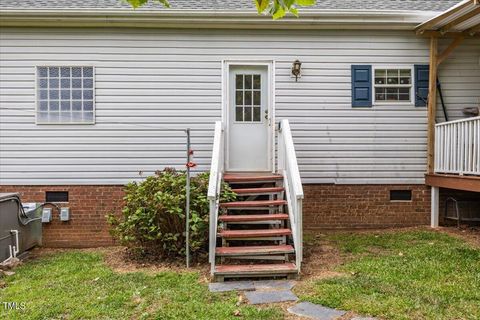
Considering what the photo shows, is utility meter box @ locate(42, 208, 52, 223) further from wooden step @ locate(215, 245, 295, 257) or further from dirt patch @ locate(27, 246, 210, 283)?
wooden step @ locate(215, 245, 295, 257)

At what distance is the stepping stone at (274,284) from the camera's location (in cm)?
456

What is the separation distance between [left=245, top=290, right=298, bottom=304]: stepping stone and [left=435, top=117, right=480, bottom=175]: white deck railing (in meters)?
3.85

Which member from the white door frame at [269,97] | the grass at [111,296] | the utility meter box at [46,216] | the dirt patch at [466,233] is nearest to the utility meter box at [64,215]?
the utility meter box at [46,216]

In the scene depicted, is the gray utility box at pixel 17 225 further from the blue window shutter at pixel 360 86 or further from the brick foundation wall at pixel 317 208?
the blue window shutter at pixel 360 86

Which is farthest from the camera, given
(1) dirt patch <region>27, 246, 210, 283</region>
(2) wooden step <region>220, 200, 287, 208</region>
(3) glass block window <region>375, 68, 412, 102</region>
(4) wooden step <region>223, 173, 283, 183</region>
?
(3) glass block window <region>375, 68, 412, 102</region>

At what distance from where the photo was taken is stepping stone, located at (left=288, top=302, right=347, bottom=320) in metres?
3.66

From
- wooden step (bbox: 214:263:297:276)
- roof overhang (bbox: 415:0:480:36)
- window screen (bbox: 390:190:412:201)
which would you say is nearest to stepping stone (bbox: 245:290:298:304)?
wooden step (bbox: 214:263:297:276)

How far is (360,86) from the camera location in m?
7.50

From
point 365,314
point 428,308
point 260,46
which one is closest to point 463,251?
point 428,308

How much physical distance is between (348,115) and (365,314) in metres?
4.54

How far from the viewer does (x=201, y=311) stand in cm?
387

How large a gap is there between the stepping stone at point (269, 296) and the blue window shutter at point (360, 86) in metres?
4.29

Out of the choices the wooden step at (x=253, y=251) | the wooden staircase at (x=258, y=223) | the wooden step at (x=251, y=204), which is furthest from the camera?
the wooden step at (x=251, y=204)

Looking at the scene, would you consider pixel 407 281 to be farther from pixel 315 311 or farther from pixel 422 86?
pixel 422 86
